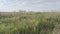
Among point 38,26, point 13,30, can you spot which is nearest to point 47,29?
point 38,26

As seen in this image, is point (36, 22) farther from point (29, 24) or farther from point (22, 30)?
point (22, 30)

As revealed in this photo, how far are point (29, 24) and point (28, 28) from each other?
3.52 feet

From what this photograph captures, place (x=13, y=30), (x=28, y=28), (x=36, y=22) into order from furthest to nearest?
(x=36, y=22), (x=28, y=28), (x=13, y=30)

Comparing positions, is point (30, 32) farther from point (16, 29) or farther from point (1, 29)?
point (1, 29)

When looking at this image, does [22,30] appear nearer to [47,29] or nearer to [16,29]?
[16,29]

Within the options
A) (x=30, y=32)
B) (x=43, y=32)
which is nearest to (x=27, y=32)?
(x=30, y=32)

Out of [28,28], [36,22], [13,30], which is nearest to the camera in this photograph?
[13,30]

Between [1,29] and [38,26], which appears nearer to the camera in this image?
[1,29]

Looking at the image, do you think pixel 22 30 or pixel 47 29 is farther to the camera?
pixel 47 29

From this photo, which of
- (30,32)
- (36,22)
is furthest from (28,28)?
(36,22)

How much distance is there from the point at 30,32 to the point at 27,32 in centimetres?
24

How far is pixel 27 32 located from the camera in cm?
1714

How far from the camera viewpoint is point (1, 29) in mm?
17031

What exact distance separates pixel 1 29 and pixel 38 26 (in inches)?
132
